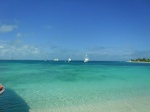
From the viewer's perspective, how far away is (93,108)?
1039 cm

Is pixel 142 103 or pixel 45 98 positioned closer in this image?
pixel 142 103

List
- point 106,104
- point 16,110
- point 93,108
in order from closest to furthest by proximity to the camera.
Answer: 1. point 16,110
2. point 93,108
3. point 106,104

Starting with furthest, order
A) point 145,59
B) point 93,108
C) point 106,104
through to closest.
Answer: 1. point 145,59
2. point 106,104
3. point 93,108

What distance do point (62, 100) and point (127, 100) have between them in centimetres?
394

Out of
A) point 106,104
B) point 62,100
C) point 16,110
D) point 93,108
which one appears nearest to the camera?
point 16,110

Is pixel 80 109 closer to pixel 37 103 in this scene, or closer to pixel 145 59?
pixel 37 103

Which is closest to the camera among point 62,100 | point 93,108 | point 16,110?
point 16,110

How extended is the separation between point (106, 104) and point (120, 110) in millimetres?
1229

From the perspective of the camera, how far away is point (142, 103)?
1146 centimetres

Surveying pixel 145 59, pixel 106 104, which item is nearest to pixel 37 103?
pixel 106 104

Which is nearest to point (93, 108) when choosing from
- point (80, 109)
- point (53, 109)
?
point (80, 109)

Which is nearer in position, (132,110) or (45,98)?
(132,110)

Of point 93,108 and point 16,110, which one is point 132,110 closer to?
point 93,108

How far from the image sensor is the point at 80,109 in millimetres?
10227
